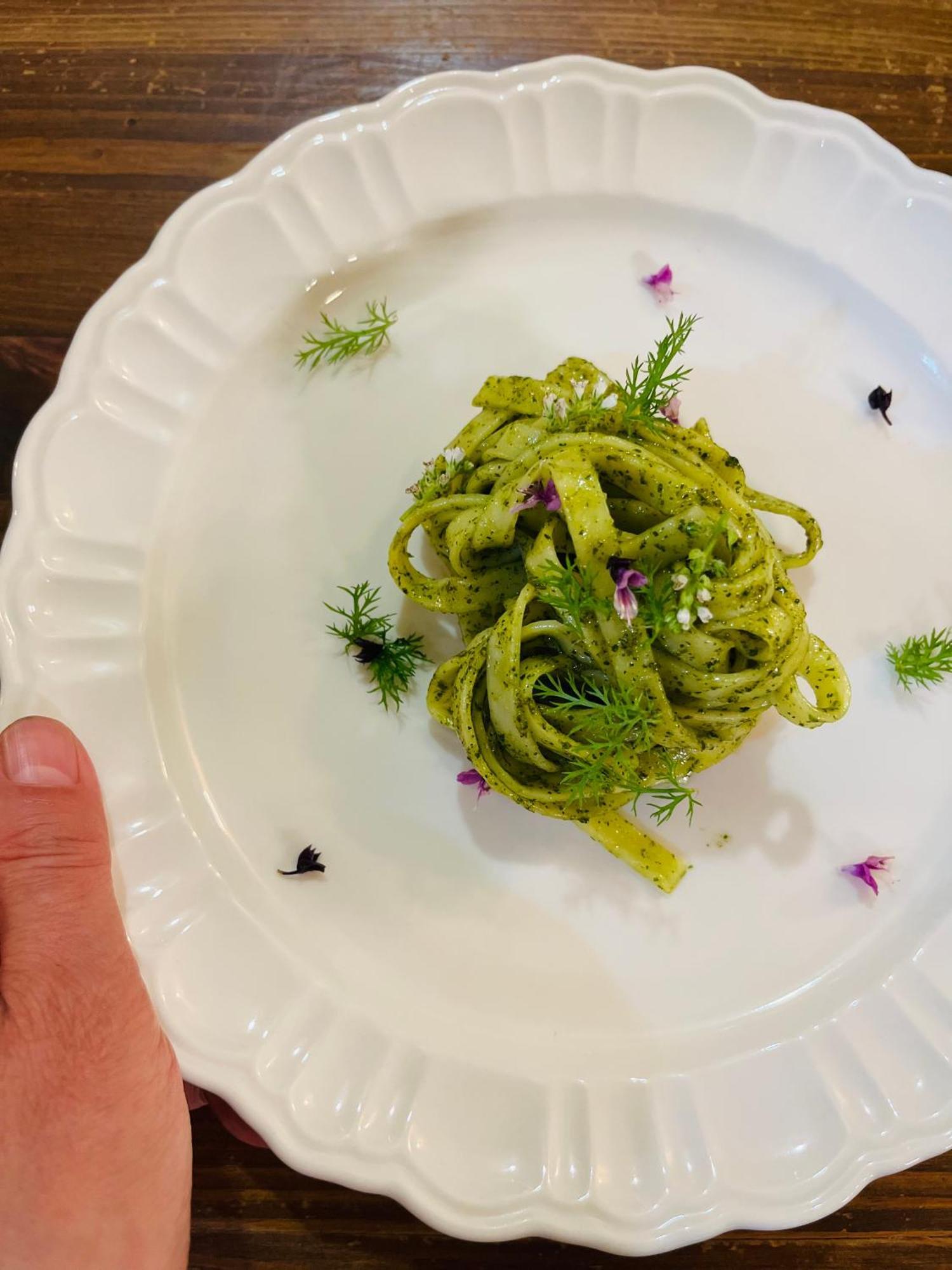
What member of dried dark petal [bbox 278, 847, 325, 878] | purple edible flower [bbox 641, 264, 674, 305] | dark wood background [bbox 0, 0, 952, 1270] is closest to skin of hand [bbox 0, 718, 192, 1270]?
dried dark petal [bbox 278, 847, 325, 878]

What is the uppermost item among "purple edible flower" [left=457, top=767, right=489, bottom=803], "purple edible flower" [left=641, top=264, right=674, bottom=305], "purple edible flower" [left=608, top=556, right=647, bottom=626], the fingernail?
"purple edible flower" [left=641, top=264, right=674, bottom=305]

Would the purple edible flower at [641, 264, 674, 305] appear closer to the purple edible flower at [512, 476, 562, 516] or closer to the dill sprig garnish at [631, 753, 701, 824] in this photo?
the purple edible flower at [512, 476, 562, 516]

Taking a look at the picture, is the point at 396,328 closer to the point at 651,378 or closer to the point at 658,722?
the point at 651,378

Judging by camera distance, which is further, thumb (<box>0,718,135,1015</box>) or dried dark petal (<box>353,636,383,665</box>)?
dried dark petal (<box>353,636,383,665</box>)

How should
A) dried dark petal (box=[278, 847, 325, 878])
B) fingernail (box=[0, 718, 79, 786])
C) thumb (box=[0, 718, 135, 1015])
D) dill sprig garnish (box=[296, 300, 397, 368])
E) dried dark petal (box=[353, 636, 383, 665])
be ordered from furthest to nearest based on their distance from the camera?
dill sprig garnish (box=[296, 300, 397, 368]) → dried dark petal (box=[353, 636, 383, 665]) → dried dark petal (box=[278, 847, 325, 878]) → fingernail (box=[0, 718, 79, 786]) → thumb (box=[0, 718, 135, 1015])

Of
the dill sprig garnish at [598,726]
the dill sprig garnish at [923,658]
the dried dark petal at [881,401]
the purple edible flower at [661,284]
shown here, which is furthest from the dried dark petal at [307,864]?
the dried dark petal at [881,401]

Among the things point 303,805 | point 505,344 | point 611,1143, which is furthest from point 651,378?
point 611,1143

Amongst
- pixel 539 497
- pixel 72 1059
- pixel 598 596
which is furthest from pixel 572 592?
pixel 72 1059
